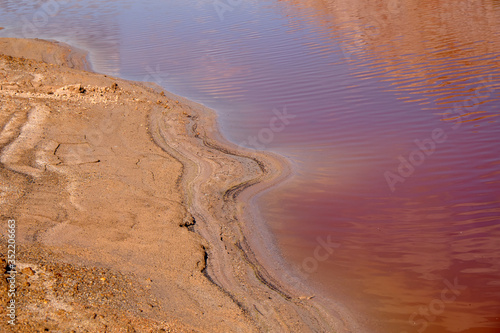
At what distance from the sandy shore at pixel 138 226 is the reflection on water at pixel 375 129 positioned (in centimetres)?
53

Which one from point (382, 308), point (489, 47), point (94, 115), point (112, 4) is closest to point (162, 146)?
point (94, 115)

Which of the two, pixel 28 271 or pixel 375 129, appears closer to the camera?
pixel 28 271

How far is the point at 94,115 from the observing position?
9406 millimetres

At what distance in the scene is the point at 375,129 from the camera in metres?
8.48

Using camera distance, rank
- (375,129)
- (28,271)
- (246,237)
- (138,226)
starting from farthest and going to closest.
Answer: (375,129)
(246,237)
(138,226)
(28,271)

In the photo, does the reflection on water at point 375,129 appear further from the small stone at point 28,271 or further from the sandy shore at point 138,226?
the small stone at point 28,271

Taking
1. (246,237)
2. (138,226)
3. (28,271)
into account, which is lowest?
(246,237)

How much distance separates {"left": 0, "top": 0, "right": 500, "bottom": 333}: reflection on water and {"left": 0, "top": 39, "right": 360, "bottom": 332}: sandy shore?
533 mm

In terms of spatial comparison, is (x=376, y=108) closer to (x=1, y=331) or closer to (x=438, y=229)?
(x=438, y=229)

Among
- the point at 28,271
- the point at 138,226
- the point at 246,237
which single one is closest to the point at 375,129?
the point at 246,237

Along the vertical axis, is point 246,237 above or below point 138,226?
below

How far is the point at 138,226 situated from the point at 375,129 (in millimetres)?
4781

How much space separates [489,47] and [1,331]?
1285cm

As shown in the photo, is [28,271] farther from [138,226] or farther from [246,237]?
[246,237]
